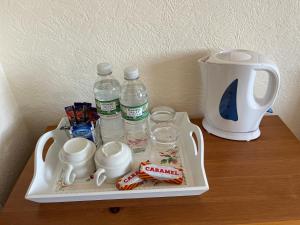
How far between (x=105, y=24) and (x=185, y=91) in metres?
0.35

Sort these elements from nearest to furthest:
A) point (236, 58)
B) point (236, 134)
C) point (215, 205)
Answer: point (215, 205) → point (236, 58) → point (236, 134)

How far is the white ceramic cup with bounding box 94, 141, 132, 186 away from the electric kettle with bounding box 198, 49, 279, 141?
1.07ft

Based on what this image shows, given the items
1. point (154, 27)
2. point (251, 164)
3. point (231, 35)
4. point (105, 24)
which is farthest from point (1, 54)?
point (251, 164)

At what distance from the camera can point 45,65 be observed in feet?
2.67

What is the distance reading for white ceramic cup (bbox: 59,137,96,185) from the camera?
64 cm

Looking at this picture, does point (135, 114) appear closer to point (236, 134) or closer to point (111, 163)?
point (111, 163)

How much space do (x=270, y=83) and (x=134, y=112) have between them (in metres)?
0.40

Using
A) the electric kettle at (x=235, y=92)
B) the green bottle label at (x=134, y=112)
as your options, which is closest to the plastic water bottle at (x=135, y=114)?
the green bottle label at (x=134, y=112)

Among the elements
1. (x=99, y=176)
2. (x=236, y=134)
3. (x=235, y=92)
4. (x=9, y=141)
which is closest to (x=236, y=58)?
(x=235, y=92)

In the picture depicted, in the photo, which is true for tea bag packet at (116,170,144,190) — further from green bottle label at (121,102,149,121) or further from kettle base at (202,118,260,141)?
kettle base at (202,118,260,141)

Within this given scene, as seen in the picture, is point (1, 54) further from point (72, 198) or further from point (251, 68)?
point (251, 68)

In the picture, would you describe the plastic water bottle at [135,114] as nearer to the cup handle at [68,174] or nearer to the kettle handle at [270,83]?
the cup handle at [68,174]

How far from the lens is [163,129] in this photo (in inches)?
33.6

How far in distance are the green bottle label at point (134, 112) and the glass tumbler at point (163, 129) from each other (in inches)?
5.2
